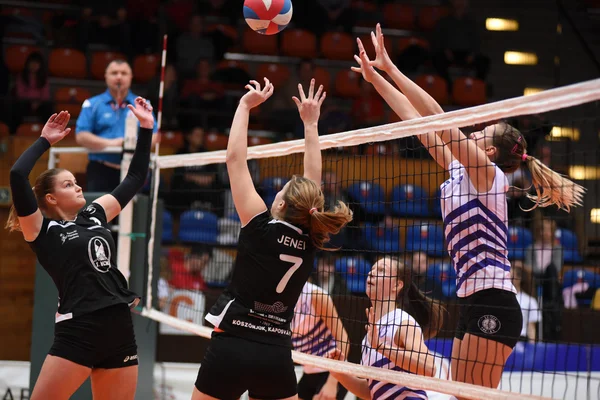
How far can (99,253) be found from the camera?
Answer: 439 cm

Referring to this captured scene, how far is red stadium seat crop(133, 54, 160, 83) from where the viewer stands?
13.4 meters

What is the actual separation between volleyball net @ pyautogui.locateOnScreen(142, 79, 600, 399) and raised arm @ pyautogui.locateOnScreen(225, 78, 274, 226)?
940 millimetres

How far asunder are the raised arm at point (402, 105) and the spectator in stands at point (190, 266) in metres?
5.03

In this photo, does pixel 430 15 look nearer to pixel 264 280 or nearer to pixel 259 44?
pixel 259 44

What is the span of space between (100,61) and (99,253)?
31.8 feet

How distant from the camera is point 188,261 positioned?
9.34 metres

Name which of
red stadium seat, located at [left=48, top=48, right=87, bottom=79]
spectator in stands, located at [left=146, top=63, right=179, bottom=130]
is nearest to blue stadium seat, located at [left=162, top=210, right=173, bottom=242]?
spectator in stands, located at [left=146, top=63, right=179, bottom=130]

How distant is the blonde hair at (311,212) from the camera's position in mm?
3686

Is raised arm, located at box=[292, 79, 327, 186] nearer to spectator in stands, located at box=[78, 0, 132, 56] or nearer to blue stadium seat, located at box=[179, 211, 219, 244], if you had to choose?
blue stadium seat, located at box=[179, 211, 219, 244]

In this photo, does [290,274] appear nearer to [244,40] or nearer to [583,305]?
[583,305]

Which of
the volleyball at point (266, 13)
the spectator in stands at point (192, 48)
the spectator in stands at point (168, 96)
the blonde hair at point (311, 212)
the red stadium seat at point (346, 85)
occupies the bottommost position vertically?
the blonde hair at point (311, 212)

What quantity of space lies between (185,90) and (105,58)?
165 cm

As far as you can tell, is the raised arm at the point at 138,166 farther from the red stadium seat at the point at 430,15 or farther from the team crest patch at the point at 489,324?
the red stadium seat at the point at 430,15

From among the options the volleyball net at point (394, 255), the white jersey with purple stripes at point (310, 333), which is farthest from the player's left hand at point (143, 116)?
the white jersey with purple stripes at point (310, 333)
